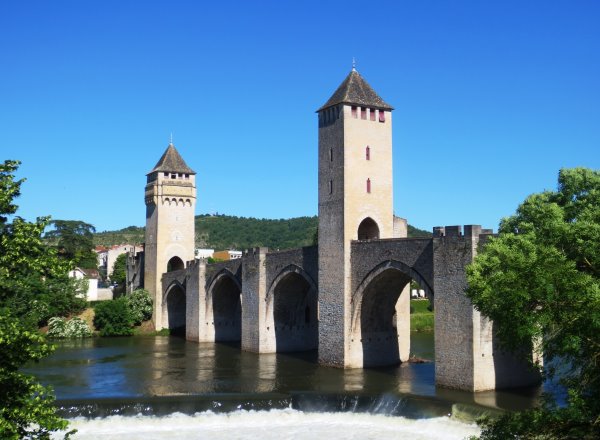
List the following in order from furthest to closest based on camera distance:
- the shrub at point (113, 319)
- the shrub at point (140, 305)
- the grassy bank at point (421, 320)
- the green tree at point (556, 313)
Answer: the shrub at point (140, 305) → the shrub at point (113, 319) → the grassy bank at point (421, 320) → the green tree at point (556, 313)

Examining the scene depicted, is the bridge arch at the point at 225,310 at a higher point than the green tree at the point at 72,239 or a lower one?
lower

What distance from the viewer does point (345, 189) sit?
31.9 m

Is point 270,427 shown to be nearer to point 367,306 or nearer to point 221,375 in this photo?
point 221,375

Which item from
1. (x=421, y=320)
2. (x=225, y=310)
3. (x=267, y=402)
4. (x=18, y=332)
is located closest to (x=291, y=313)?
(x=225, y=310)

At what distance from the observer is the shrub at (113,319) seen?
53.5 meters

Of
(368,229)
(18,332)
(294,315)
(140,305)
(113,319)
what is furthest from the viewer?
(140,305)

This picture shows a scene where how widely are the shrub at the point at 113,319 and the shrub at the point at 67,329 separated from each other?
4.13 feet

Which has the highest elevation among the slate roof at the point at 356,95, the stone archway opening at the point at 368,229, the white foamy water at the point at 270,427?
the slate roof at the point at 356,95

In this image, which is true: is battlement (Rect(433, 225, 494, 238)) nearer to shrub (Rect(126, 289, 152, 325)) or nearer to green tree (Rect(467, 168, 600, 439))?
green tree (Rect(467, 168, 600, 439))

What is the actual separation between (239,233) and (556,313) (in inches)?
6069

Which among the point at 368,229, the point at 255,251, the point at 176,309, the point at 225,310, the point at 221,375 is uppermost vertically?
the point at 368,229

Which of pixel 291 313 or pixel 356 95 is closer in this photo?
pixel 356 95

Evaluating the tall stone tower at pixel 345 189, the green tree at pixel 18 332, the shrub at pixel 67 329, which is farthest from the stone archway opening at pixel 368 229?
the shrub at pixel 67 329

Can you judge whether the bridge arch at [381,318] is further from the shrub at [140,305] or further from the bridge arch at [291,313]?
the shrub at [140,305]
